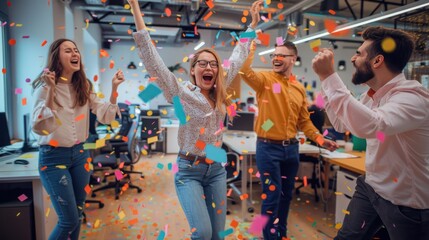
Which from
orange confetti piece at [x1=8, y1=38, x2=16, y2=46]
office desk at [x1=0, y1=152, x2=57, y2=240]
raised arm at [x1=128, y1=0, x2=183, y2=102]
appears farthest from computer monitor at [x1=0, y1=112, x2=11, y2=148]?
raised arm at [x1=128, y1=0, x2=183, y2=102]

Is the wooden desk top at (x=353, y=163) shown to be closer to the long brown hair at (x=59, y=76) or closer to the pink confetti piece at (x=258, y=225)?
the pink confetti piece at (x=258, y=225)

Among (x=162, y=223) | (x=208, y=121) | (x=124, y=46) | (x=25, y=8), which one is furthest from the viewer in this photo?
(x=124, y=46)

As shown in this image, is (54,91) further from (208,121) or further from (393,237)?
(393,237)

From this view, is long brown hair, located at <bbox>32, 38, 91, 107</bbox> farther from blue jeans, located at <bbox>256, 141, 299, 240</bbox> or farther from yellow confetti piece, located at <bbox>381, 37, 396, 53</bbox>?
yellow confetti piece, located at <bbox>381, 37, 396, 53</bbox>

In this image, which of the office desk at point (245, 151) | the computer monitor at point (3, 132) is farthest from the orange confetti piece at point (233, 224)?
the computer monitor at point (3, 132)

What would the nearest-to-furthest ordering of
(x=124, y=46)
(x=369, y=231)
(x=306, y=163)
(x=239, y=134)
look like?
(x=369, y=231) → (x=306, y=163) → (x=239, y=134) → (x=124, y=46)

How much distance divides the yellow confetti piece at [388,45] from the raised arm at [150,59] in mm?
1142

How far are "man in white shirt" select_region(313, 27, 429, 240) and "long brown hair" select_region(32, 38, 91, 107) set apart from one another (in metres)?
1.61

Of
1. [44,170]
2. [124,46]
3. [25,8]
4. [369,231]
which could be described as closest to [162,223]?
[44,170]

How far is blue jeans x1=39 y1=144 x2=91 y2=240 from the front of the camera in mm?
1916

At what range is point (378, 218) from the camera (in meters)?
1.63

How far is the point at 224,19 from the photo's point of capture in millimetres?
7086

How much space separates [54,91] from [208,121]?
3.46 ft

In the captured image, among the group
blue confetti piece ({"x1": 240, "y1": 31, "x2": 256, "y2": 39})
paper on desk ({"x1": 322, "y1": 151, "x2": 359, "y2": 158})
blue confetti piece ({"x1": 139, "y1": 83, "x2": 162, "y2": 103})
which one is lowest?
paper on desk ({"x1": 322, "y1": 151, "x2": 359, "y2": 158})
